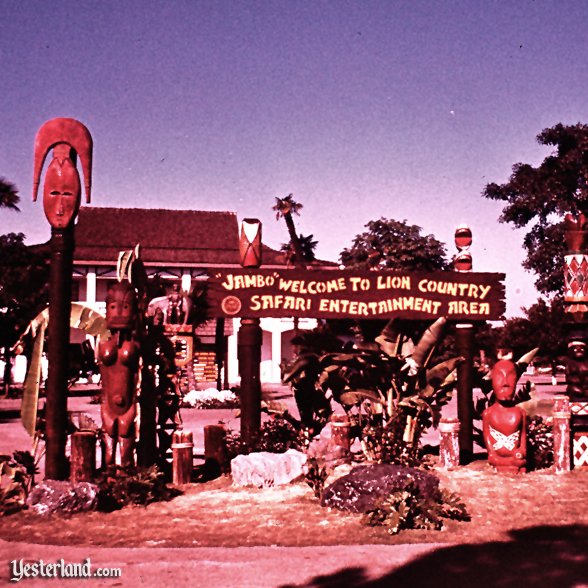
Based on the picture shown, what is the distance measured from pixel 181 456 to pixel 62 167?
390 cm

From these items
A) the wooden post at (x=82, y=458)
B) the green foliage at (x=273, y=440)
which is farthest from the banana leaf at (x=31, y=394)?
the green foliage at (x=273, y=440)

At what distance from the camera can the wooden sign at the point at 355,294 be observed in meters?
11.3

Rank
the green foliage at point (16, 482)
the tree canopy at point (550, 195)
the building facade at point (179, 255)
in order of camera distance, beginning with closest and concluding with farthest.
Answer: the green foliage at point (16, 482) → the tree canopy at point (550, 195) → the building facade at point (179, 255)

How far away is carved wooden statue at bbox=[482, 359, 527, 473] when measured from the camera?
10.3m

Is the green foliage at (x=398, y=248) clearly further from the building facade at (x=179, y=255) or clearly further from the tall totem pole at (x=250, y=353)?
the tall totem pole at (x=250, y=353)

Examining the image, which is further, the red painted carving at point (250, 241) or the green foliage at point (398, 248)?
the green foliage at point (398, 248)

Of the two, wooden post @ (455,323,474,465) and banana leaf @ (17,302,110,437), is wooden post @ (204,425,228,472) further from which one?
wooden post @ (455,323,474,465)

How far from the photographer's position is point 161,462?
10.1 meters

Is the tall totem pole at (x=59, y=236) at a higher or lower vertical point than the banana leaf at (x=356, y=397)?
higher

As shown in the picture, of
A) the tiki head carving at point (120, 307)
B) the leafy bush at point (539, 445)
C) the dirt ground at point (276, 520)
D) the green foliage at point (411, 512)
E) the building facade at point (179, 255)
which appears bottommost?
the dirt ground at point (276, 520)

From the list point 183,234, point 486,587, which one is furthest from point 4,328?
point 486,587

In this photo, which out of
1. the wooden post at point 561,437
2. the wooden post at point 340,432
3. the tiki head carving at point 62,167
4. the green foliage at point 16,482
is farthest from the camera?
the wooden post at point 340,432

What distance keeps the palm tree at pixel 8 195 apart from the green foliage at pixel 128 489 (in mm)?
24100

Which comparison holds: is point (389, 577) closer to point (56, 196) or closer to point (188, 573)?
point (188, 573)
